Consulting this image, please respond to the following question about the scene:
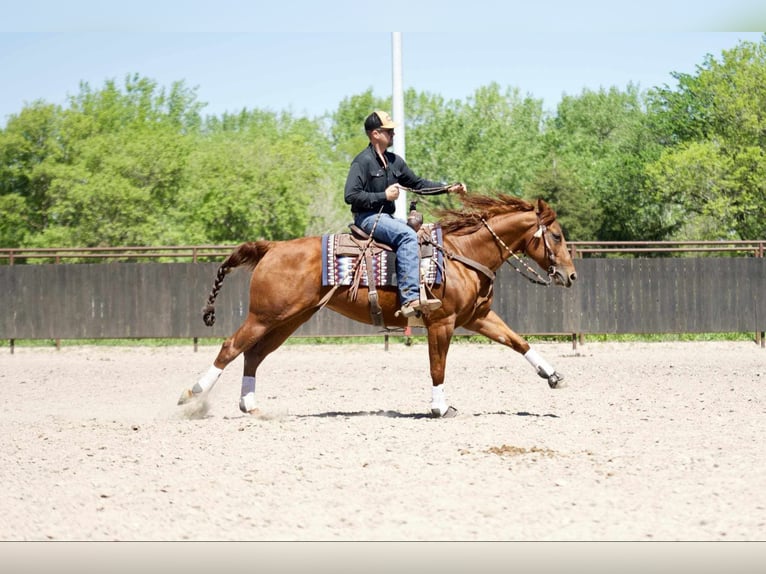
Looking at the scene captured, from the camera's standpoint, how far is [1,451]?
26.8ft

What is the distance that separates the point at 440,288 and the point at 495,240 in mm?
840

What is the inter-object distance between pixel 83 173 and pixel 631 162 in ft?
90.6

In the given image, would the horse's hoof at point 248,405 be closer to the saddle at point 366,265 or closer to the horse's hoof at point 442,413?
the saddle at point 366,265

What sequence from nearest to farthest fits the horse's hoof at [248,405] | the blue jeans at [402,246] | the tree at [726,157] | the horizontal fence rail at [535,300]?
the blue jeans at [402,246] < the horse's hoof at [248,405] < the horizontal fence rail at [535,300] < the tree at [726,157]

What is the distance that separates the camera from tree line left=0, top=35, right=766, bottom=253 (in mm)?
41438

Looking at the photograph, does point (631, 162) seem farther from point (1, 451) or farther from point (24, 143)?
point (1, 451)

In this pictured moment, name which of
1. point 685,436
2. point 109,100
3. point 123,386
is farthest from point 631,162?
point 685,436

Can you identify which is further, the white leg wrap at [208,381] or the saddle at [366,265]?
the white leg wrap at [208,381]

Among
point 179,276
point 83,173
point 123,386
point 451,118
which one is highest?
point 451,118

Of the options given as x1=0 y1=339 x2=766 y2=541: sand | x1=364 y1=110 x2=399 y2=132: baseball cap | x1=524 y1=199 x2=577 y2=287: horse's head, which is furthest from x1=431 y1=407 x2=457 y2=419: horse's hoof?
x1=364 y1=110 x2=399 y2=132: baseball cap

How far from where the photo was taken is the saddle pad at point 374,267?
31.2ft

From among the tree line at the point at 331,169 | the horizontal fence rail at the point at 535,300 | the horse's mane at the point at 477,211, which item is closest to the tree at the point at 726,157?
the tree line at the point at 331,169

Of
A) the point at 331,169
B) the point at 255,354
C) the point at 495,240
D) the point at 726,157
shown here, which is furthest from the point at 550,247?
the point at 331,169

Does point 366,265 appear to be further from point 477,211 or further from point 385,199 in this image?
point 477,211
